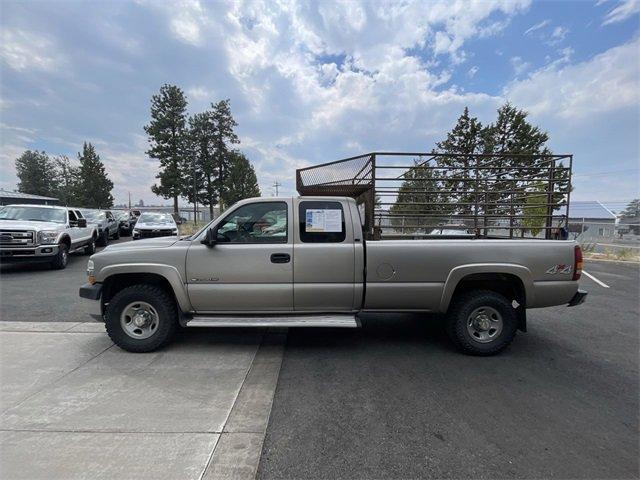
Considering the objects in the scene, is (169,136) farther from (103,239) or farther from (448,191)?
(448,191)

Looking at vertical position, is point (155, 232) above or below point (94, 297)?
above

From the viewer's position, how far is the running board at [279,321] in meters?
3.76

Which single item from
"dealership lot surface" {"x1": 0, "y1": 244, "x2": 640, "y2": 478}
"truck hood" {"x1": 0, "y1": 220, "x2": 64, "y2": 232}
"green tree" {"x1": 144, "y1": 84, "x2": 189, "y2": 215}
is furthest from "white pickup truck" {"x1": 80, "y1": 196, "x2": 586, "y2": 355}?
"green tree" {"x1": 144, "y1": 84, "x2": 189, "y2": 215}

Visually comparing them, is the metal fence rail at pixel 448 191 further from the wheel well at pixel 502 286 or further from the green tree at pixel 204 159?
the green tree at pixel 204 159

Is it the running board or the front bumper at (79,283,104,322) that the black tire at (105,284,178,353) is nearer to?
the front bumper at (79,283,104,322)

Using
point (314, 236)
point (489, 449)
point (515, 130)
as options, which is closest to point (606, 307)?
point (489, 449)

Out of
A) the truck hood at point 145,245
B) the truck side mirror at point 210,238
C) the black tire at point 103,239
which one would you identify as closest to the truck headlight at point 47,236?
the black tire at point 103,239

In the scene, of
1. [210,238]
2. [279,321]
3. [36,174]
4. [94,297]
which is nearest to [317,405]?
[279,321]

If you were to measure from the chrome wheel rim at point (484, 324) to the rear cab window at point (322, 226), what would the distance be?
73.1 inches

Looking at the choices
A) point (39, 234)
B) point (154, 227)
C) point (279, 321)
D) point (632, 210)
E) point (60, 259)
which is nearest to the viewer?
point (279, 321)

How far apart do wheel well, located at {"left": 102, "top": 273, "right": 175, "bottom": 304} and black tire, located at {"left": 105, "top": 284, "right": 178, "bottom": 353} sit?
9 centimetres

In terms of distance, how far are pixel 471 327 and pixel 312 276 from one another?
2.03 m

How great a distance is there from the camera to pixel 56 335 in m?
4.55

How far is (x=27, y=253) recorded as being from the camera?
8.51 m
